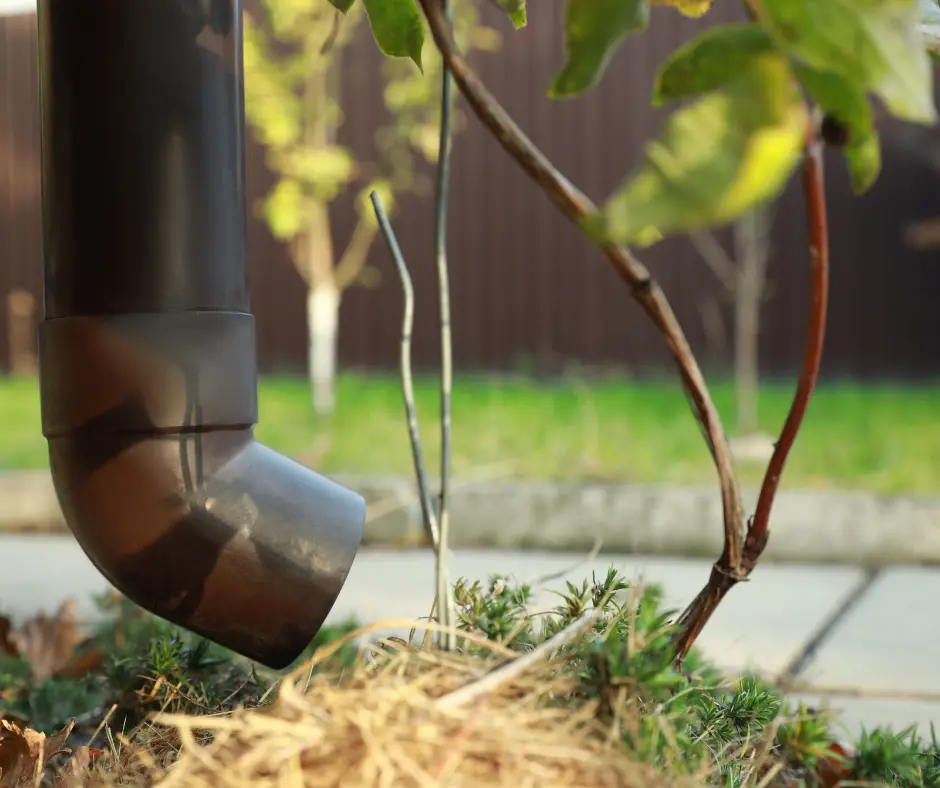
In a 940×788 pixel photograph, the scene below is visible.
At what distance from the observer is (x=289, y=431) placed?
13.2ft

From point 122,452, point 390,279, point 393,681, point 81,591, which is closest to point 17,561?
point 81,591

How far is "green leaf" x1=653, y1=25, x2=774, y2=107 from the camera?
1.63ft

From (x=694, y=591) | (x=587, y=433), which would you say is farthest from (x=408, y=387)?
(x=587, y=433)

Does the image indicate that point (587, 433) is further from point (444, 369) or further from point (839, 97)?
point (839, 97)

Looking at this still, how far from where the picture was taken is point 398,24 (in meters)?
0.73

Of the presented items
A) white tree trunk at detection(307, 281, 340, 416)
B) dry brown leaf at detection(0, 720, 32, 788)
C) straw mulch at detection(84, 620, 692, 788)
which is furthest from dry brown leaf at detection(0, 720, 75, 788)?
white tree trunk at detection(307, 281, 340, 416)

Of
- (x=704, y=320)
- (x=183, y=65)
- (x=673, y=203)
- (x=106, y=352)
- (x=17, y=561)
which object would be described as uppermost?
(x=183, y=65)

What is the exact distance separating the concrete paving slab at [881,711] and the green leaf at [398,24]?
1.06m

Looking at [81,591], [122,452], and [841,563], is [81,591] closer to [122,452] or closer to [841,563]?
[122,452]

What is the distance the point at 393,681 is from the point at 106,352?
386 mm

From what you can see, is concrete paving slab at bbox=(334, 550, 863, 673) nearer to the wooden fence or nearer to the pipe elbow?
the pipe elbow

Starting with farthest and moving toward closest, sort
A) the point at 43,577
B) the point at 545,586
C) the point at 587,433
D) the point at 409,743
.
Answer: the point at 587,433, the point at 43,577, the point at 545,586, the point at 409,743

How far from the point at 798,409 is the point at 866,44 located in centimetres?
29

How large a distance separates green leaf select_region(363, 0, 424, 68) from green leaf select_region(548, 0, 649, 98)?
0.56ft
